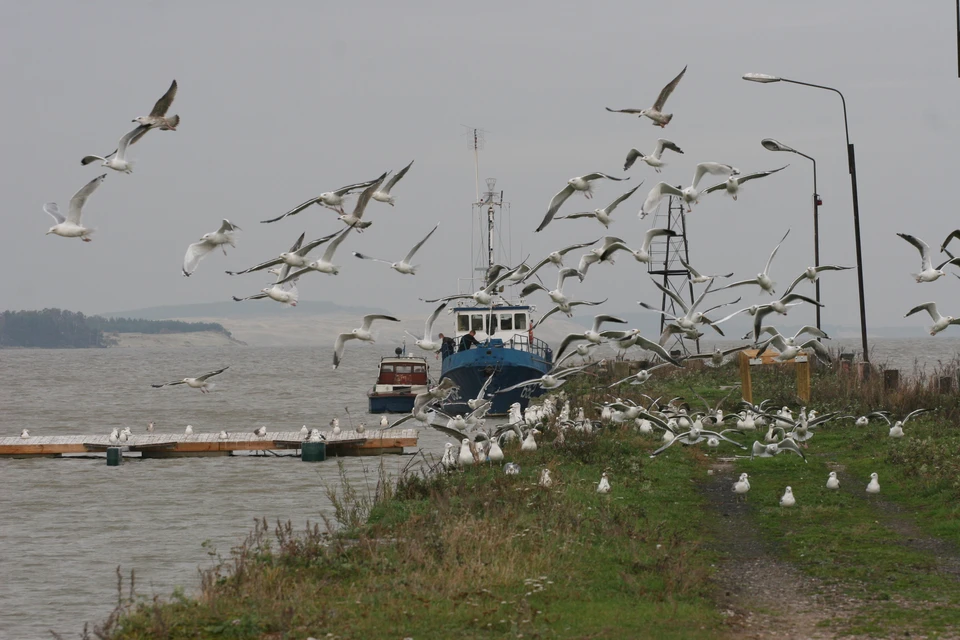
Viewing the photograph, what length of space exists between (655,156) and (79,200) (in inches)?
323

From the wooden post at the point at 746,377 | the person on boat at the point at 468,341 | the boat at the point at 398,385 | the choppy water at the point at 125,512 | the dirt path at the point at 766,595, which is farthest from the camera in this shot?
the boat at the point at 398,385

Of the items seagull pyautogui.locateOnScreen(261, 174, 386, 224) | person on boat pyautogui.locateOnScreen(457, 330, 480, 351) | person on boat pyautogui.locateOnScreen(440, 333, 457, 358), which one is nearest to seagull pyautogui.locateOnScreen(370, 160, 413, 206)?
seagull pyautogui.locateOnScreen(261, 174, 386, 224)

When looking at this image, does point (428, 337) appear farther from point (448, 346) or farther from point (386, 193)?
point (448, 346)

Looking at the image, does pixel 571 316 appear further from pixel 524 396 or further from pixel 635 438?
pixel 524 396

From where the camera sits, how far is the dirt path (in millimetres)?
11289

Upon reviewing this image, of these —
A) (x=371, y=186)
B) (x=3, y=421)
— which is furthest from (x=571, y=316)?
(x=3, y=421)

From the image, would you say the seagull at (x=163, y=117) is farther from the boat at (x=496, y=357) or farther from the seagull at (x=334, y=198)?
the boat at (x=496, y=357)

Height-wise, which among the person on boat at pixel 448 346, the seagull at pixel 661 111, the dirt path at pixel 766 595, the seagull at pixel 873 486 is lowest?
the dirt path at pixel 766 595

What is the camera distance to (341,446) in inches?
1335

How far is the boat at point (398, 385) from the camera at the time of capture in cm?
5078

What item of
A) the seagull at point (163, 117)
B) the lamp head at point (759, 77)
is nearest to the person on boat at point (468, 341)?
the lamp head at point (759, 77)

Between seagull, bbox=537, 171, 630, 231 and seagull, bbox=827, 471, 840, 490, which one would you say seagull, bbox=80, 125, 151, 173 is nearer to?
seagull, bbox=537, 171, 630, 231

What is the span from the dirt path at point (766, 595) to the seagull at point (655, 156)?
548cm

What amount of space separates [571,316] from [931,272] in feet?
Answer: 18.1
